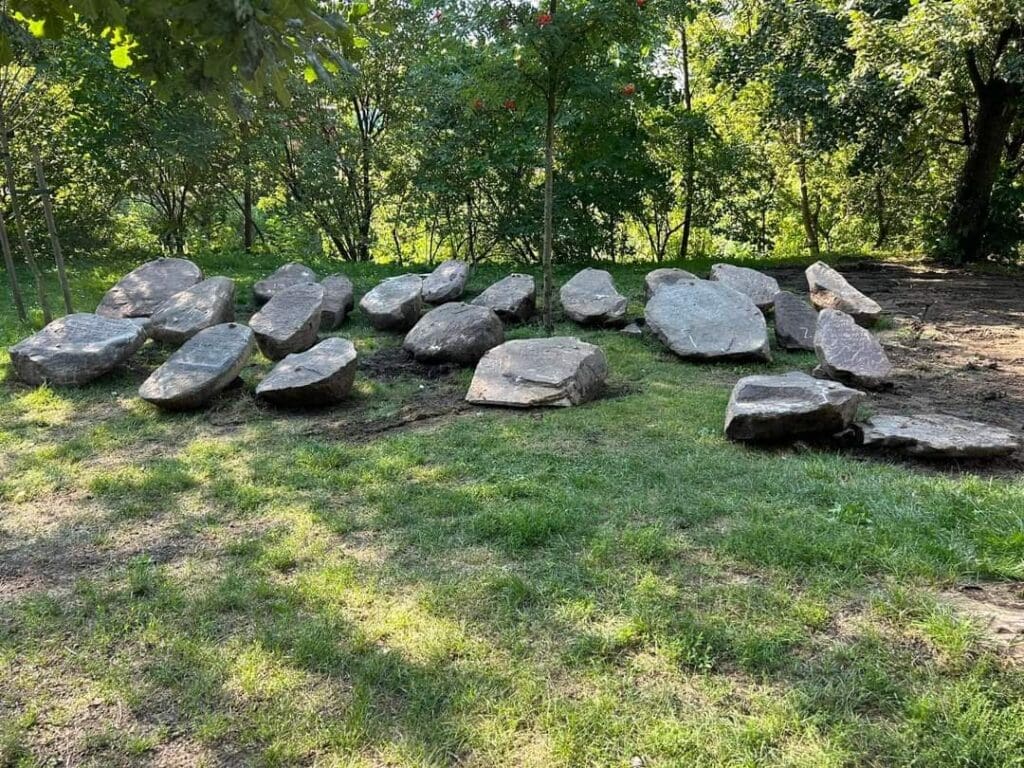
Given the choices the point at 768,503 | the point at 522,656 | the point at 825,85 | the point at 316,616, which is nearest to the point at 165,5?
the point at 316,616

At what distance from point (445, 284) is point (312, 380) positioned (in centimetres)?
357

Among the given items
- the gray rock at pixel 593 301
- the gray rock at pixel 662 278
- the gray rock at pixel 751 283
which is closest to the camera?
the gray rock at pixel 593 301

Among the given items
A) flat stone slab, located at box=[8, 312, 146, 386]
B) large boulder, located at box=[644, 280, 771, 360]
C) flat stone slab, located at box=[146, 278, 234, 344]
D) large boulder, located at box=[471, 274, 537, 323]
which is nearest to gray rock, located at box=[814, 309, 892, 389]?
large boulder, located at box=[644, 280, 771, 360]

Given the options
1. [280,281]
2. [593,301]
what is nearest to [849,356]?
[593,301]

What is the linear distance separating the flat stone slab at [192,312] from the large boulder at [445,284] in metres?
2.24

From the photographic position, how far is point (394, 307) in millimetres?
7219

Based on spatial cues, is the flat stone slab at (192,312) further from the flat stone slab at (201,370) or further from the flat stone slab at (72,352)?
the flat stone slab at (201,370)

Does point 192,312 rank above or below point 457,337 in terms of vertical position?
above

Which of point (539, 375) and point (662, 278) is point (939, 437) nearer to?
point (539, 375)

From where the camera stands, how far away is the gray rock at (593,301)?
7270 mm

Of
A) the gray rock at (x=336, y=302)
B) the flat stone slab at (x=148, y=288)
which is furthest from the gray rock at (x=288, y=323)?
the flat stone slab at (x=148, y=288)

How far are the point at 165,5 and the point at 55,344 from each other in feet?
15.5

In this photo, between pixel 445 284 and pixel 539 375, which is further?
pixel 445 284

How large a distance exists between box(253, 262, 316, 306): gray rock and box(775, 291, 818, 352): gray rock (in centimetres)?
518
